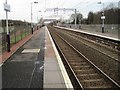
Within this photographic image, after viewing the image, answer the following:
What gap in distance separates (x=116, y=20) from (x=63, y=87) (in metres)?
63.0

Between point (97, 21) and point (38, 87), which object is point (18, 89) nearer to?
point (38, 87)

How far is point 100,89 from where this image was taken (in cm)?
998

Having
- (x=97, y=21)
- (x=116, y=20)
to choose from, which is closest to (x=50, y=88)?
(x=116, y=20)

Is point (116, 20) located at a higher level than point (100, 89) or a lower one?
higher

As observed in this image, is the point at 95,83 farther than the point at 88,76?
No

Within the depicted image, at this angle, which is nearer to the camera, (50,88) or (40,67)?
(50,88)

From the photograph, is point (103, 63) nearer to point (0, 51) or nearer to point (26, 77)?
point (26, 77)

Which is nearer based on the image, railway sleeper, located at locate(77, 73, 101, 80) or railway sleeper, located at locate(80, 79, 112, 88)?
railway sleeper, located at locate(80, 79, 112, 88)

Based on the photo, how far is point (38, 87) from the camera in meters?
9.27

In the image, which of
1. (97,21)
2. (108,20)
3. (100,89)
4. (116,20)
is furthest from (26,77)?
(97,21)

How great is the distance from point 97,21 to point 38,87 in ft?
273

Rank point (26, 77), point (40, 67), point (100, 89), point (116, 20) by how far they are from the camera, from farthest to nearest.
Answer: point (116, 20), point (40, 67), point (26, 77), point (100, 89)

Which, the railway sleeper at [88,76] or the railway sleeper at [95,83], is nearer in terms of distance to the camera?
the railway sleeper at [95,83]

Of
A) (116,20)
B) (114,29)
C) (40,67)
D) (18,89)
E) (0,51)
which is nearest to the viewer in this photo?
(18,89)
